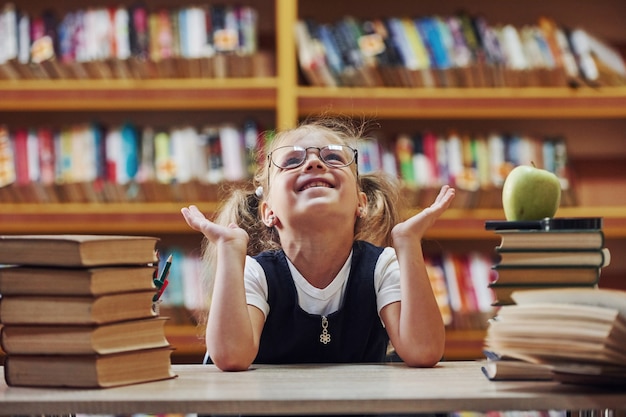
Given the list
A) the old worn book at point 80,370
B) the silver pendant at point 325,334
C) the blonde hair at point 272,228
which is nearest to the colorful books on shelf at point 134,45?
the blonde hair at point 272,228

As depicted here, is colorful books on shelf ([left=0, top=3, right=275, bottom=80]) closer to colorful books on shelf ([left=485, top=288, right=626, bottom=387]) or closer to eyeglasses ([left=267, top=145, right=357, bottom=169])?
eyeglasses ([left=267, top=145, right=357, bottom=169])

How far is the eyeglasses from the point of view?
1.77 m

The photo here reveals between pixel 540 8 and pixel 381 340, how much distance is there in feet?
7.07

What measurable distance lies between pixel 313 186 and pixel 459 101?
59.7 inches

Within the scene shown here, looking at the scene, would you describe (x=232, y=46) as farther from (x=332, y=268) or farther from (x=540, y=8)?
(x=332, y=268)

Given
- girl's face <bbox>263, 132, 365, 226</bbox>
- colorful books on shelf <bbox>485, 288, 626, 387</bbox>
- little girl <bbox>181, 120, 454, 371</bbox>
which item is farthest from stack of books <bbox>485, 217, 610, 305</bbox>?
girl's face <bbox>263, 132, 365, 226</bbox>

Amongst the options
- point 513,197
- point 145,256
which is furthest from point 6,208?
point 513,197

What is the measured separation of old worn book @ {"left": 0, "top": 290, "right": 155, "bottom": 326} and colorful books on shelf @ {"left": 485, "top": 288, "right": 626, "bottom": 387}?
557 millimetres

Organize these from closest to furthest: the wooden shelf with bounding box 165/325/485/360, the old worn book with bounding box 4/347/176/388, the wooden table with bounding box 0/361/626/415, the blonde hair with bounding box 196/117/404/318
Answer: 1. the wooden table with bounding box 0/361/626/415
2. the old worn book with bounding box 4/347/176/388
3. the blonde hair with bounding box 196/117/404/318
4. the wooden shelf with bounding box 165/325/485/360

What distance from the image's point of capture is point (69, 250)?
1290mm

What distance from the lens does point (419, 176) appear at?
10.5 feet

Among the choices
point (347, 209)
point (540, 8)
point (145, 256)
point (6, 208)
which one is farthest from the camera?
point (540, 8)

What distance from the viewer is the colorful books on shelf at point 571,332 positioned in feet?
3.77

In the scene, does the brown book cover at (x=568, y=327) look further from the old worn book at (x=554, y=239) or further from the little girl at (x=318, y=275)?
the little girl at (x=318, y=275)
